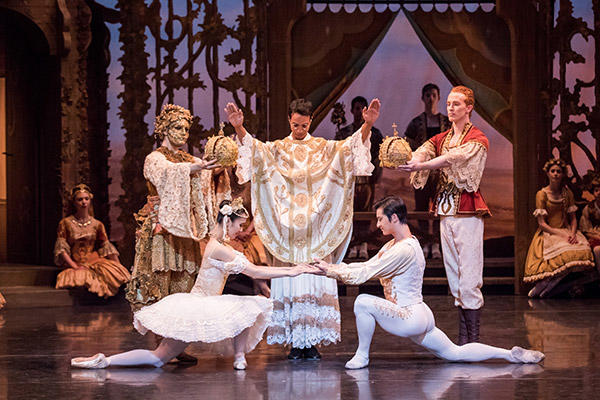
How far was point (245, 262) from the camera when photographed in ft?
15.4

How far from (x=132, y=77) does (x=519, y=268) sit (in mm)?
3885

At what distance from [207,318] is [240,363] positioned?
0.28m

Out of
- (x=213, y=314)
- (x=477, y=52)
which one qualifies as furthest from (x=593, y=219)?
(x=213, y=314)

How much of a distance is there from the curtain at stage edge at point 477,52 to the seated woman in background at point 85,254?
3.45m

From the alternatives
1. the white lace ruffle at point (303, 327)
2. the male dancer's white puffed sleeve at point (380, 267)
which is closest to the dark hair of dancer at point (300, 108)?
the male dancer's white puffed sleeve at point (380, 267)

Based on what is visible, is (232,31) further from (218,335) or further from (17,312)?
(218,335)

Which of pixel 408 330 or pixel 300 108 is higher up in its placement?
pixel 300 108

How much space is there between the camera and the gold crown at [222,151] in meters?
4.72

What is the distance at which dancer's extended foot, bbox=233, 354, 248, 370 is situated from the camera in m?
4.55

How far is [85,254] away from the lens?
812 cm

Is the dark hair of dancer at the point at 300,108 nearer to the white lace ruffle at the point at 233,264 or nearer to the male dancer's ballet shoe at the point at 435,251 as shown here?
the white lace ruffle at the point at 233,264

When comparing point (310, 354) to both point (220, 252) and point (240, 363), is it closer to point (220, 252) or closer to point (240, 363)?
point (240, 363)

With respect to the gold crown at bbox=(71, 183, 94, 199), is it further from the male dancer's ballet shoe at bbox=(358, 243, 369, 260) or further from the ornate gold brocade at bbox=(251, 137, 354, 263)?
the ornate gold brocade at bbox=(251, 137, 354, 263)

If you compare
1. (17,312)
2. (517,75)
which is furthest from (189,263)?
(517,75)
